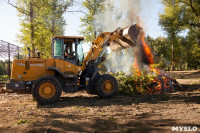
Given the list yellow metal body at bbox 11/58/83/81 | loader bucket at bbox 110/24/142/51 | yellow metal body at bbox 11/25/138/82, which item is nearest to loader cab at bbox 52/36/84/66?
yellow metal body at bbox 11/25/138/82

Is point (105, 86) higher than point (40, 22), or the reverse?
point (40, 22)

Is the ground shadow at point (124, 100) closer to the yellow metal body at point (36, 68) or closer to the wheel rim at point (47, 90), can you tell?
the wheel rim at point (47, 90)

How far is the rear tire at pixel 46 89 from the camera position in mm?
7512

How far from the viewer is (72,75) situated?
27.7 feet

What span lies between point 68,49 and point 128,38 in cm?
330

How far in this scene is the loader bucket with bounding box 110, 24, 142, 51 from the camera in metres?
8.48

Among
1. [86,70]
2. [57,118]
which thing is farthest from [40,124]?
[86,70]

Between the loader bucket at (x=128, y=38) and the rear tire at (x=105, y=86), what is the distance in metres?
2.28

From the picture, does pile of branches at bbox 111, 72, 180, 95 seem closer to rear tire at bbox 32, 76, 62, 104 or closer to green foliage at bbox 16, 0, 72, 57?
rear tire at bbox 32, 76, 62, 104

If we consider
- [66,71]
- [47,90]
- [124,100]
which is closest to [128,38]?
[124,100]

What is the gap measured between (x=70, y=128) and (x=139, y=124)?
1880mm

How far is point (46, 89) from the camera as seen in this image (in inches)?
302

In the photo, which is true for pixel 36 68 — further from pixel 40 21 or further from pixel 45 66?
pixel 40 21
